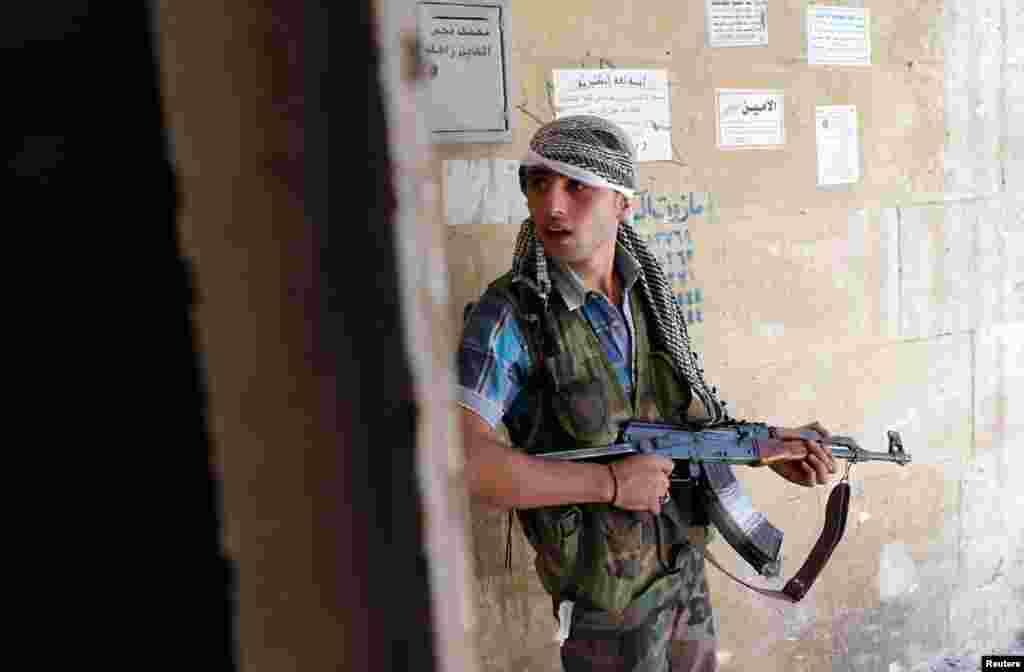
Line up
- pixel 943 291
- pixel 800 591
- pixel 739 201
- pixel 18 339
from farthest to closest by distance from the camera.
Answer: pixel 943 291 < pixel 739 201 < pixel 800 591 < pixel 18 339

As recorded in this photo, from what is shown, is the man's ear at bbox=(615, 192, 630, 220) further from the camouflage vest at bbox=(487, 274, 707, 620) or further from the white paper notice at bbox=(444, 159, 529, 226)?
the white paper notice at bbox=(444, 159, 529, 226)

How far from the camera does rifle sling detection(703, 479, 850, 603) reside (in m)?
1.88

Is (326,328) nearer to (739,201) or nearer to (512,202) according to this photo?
(512,202)

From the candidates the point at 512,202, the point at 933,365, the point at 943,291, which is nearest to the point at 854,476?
the point at 933,365

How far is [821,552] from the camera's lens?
6.32 ft

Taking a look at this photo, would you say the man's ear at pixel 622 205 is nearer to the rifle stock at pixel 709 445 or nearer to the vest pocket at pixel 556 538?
the rifle stock at pixel 709 445

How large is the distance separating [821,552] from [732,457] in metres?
0.44

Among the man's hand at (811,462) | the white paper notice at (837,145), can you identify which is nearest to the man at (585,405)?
the man's hand at (811,462)

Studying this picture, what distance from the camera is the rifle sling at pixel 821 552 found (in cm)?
188

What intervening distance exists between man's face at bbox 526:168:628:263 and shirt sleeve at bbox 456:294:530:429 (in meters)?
0.16

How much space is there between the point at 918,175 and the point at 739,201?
81 cm

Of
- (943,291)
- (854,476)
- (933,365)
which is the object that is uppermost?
(943,291)

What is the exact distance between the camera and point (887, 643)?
117 inches

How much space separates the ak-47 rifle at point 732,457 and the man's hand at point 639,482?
0.03 metres
